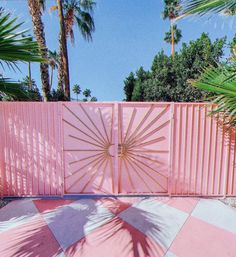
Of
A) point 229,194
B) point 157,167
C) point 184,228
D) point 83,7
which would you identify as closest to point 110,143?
point 157,167

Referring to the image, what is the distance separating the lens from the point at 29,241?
7.55 feet

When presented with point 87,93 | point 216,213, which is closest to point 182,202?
point 216,213

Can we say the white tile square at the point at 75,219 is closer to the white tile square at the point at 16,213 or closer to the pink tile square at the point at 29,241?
the pink tile square at the point at 29,241

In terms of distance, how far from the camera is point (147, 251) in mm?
2131

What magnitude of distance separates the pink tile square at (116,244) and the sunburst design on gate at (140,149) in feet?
3.79

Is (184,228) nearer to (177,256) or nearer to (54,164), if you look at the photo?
(177,256)

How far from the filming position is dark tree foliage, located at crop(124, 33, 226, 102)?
905 centimetres

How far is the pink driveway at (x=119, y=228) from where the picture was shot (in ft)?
7.09

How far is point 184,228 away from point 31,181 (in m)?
2.84

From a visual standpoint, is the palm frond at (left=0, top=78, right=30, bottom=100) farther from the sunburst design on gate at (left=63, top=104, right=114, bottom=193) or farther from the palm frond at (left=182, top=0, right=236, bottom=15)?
the palm frond at (left=182, top=0, right=236, bottom=15)

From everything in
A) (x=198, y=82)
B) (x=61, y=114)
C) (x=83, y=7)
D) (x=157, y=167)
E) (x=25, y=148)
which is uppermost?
(x=83, y=7)

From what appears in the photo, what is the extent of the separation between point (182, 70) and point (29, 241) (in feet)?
33.1

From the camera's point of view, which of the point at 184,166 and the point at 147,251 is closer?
the point at 147,251

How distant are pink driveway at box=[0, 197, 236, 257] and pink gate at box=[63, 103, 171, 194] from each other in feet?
1.05
